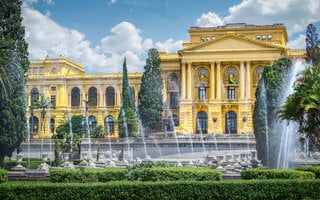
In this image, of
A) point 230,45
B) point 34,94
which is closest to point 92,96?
point 34,94

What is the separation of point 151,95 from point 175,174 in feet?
148

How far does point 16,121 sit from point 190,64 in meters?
32.0

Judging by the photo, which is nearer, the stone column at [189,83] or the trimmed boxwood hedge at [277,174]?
the trimmed boxwood hedge at [277,174]

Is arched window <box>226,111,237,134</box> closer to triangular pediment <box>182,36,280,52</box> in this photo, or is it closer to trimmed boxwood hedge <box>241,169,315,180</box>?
Answer: triangular pediment <box>182,36,280,52</box>

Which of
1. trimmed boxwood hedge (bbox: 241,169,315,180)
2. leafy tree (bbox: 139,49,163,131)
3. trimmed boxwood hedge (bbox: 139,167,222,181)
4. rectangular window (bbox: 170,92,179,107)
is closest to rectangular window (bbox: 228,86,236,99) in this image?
rectangular window (bbox: 170,92,179,107)

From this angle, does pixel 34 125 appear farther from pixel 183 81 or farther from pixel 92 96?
pixel 183 81

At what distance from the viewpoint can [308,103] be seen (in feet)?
87.4

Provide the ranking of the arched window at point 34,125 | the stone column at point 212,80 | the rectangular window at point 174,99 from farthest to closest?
the arched window at point 34,125
the rectangular window at point 174,99
the stone column at point 212,80

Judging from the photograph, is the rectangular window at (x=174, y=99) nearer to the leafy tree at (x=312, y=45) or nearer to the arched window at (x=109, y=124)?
the arched window at (x=109, y=124)

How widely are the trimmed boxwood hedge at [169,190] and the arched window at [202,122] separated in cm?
5016

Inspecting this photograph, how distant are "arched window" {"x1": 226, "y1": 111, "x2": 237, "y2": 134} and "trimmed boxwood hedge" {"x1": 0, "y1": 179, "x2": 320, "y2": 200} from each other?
164 ft

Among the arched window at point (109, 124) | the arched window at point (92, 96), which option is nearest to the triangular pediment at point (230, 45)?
the arched window at point (109, 124)

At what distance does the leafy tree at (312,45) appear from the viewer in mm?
59000

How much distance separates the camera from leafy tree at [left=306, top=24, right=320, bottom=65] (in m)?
59.0
